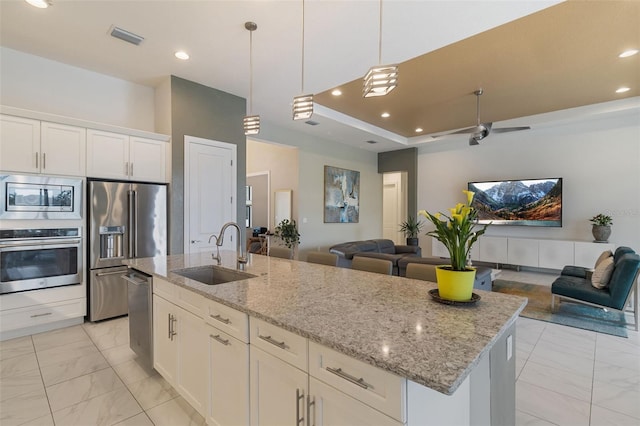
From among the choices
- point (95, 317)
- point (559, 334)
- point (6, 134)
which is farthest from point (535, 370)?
point (6, 134)

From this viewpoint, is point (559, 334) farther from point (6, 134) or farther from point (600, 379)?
point (6, 134)

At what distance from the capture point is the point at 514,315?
136cm

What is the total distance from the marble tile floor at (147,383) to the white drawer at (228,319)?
842 millimetres

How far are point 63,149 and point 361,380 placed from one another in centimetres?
397

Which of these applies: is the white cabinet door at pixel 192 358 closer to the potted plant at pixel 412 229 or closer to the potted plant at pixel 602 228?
the potted plant at pixel 412 229

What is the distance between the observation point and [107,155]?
357cm

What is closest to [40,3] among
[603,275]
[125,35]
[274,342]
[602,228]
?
[125,35]

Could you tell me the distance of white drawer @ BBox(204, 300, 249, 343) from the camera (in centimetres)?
144

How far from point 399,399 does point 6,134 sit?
4.16 meters

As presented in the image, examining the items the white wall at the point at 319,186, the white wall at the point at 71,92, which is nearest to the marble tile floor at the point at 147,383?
the white wall at the point at 71,92

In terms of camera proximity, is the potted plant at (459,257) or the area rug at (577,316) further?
the area rug at (577,316)

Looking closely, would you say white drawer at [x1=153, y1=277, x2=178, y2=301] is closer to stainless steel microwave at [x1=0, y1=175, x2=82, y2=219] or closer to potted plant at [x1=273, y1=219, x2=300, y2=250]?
stainless steel microwave at [x1=0, y1=175, x2=82, y2=219]

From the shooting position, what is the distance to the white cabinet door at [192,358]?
5.78ft

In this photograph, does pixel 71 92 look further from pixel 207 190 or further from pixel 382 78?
pixel 382 78
